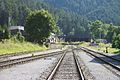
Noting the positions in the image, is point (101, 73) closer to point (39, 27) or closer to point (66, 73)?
point (66, 73)

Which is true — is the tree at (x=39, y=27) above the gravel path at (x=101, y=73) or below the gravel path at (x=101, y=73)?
above

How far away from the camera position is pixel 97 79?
→ 19938mm

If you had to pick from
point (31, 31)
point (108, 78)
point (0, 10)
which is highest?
point (0, 10)

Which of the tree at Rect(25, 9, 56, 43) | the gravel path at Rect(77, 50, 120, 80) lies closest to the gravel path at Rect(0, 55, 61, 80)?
the gravel path at Rect(77, 50, 120, 80)

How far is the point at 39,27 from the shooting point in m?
110

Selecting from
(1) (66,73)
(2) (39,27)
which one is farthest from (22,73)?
(2) (39,27)

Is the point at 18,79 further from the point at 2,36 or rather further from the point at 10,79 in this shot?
the point at 2,36

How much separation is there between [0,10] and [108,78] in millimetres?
184024

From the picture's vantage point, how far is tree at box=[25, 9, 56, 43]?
10794cm

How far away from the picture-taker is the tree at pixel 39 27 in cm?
10794

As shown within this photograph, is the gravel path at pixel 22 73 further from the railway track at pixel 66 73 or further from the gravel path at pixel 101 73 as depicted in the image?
the gravel path at pixel 101 73

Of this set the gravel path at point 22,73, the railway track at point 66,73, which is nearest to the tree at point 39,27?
the railway track at point 66,73

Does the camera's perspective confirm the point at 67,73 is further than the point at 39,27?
No

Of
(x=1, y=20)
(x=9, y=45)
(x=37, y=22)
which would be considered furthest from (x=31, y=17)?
(x=1, y=20)
